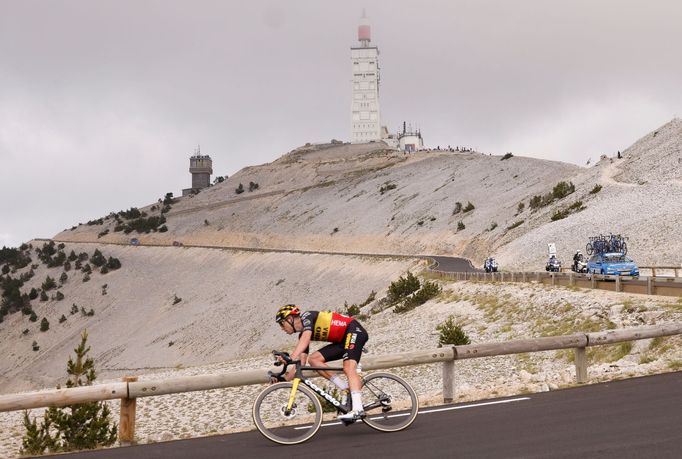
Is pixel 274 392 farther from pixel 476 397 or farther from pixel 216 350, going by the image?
pixel 216 350

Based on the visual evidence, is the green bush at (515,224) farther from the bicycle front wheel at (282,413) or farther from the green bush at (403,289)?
the bicycle front wheel at (282,413)

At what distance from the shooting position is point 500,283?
37.5m

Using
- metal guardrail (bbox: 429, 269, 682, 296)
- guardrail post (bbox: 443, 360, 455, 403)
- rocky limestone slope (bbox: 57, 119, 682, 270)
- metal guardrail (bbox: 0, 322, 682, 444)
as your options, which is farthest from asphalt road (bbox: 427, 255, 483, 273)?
guardrail post (bbox: 443, 360, 455, 403)

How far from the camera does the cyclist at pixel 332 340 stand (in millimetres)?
9086

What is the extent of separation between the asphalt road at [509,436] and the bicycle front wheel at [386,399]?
0.15 meters

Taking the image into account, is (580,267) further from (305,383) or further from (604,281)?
(305,383)

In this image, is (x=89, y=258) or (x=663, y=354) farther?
(x=89, y=258)

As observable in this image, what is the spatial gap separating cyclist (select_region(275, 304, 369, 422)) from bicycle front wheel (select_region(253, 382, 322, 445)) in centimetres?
24

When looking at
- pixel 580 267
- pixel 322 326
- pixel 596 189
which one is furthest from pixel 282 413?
pixel 596 189

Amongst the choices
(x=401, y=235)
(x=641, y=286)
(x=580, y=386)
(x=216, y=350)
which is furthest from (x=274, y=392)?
(x=401, y=235)

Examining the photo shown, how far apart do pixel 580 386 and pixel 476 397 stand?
6.12ft

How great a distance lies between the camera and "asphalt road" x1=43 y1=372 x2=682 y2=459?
773cm

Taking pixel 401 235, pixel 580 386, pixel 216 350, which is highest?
pixel 401 235

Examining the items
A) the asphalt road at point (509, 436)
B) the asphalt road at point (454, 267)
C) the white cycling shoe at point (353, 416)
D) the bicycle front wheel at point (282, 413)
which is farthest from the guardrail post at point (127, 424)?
the asphalt road at point (454, 267)
